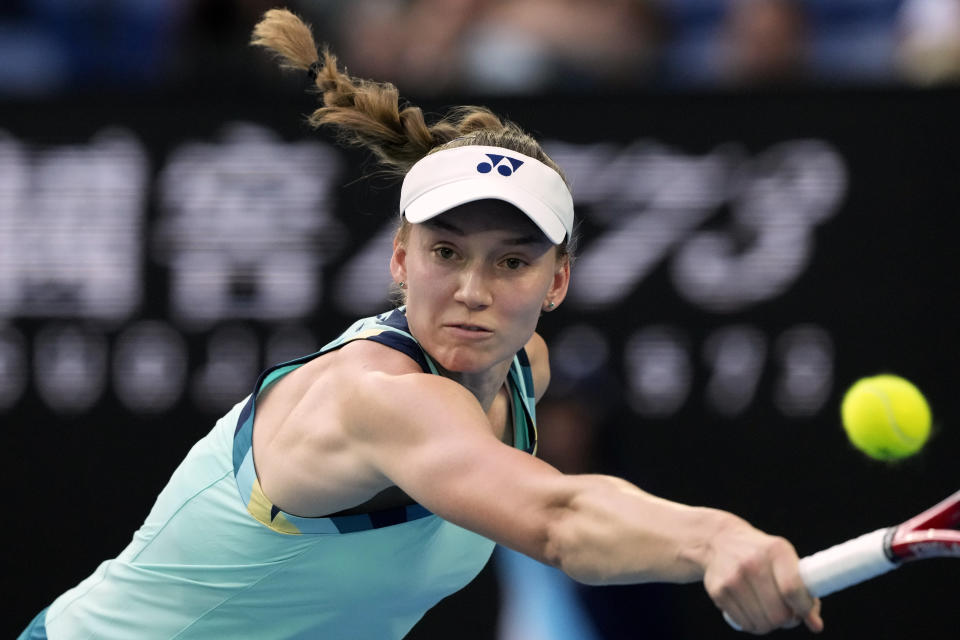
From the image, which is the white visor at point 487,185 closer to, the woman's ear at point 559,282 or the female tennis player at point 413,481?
the female tennis player at point 413,481

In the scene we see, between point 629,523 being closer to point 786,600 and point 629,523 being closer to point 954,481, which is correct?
point 786,600

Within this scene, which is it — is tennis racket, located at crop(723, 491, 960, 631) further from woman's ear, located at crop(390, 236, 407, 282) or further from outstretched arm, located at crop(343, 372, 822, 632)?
woman's ear, located at crop(390, 236, 407, 282)

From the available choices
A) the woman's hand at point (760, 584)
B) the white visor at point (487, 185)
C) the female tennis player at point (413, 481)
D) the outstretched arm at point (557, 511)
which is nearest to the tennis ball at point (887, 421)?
the female tennis player at point (413, 481)

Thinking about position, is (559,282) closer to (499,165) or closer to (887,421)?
(499,165)

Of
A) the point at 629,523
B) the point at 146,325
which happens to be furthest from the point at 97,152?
the point at 629,523

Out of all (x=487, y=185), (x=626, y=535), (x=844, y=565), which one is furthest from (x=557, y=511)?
(x=487, y=185)

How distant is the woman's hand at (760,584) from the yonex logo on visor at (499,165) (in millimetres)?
896

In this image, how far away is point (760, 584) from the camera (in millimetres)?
1592

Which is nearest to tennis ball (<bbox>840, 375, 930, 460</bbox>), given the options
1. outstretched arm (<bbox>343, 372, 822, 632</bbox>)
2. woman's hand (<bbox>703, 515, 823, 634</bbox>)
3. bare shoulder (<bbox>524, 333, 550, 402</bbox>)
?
bare shoulder (<bbox>524, 333, 550, 402</bbox>)

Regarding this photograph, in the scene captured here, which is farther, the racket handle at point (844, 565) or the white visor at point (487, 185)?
the white visor at point (487, 185)

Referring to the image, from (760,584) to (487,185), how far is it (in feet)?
2.98

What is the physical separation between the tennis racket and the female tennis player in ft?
0.09

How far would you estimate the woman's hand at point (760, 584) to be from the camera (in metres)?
1.59

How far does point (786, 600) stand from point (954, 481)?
303 centimetres
